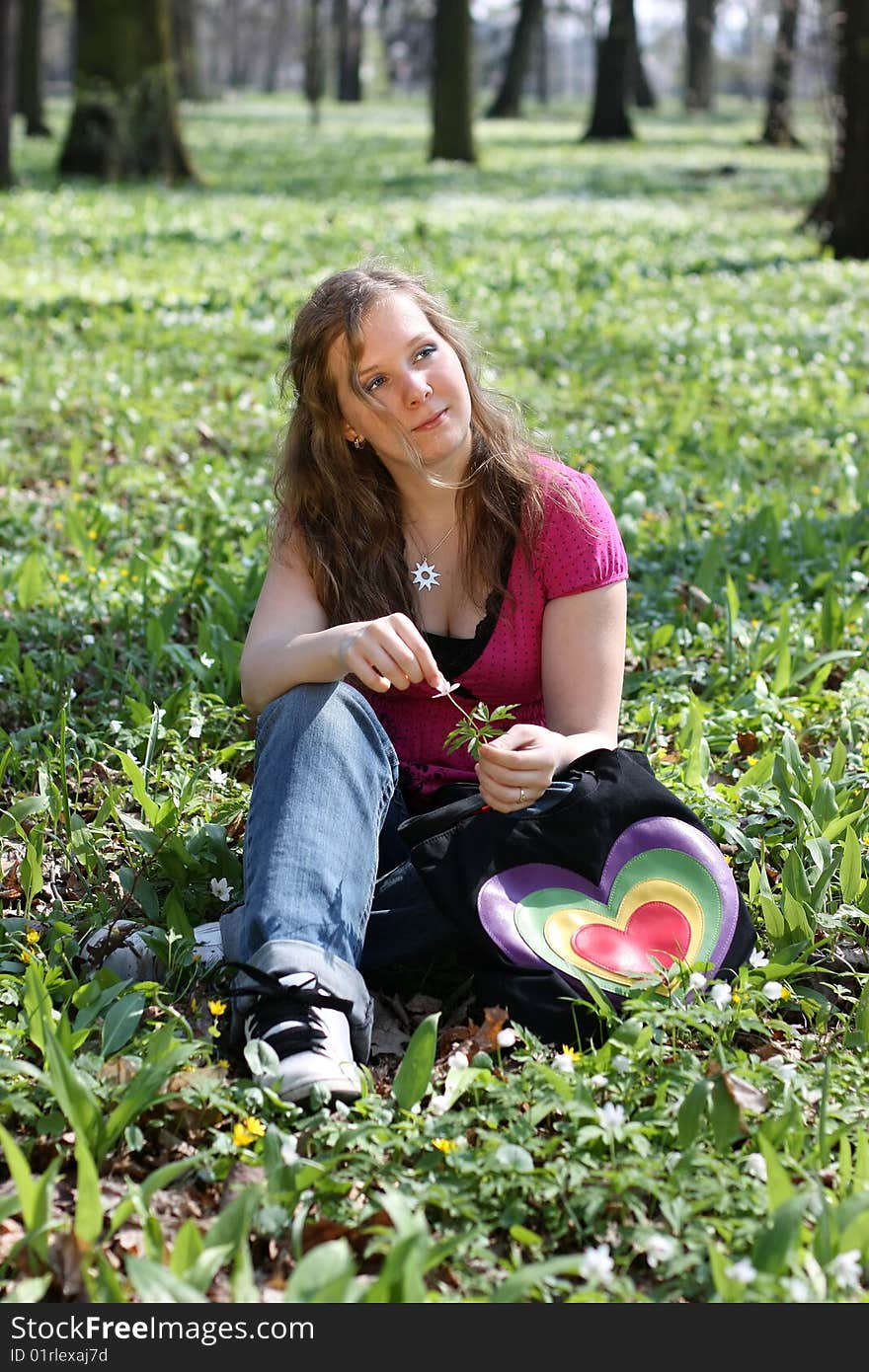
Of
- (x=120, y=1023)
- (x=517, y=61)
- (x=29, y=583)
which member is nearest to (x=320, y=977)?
(x=120, y=1023)

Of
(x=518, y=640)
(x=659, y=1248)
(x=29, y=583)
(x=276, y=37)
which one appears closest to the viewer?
(x=659, y=1248)

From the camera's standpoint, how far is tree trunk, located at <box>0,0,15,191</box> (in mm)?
11953

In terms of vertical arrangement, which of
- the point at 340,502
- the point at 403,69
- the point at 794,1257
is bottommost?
the point at 794,1257

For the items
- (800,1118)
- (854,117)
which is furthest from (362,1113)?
(854,117)

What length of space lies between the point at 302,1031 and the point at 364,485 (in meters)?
1.24

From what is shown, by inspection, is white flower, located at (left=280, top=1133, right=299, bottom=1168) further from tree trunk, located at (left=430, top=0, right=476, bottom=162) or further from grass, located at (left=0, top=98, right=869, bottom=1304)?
tree trunk, located at (left=430, top=0, right=476, bottom=162)

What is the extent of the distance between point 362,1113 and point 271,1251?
0.85ft

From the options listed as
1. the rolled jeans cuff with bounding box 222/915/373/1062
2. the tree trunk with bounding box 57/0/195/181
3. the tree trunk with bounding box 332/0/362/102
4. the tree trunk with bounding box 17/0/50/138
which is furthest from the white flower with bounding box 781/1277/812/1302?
the tree trunk with bounding box 332/0/362/102

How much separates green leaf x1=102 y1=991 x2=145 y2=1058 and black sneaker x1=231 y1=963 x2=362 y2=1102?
190mm

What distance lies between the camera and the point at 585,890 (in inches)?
94.7

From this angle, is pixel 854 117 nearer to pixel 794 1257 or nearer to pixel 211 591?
pixel 211 591

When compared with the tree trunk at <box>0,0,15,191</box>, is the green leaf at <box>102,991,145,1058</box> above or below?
below

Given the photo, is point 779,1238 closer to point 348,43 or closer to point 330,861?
point 330,861

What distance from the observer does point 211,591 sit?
13.7 feet
